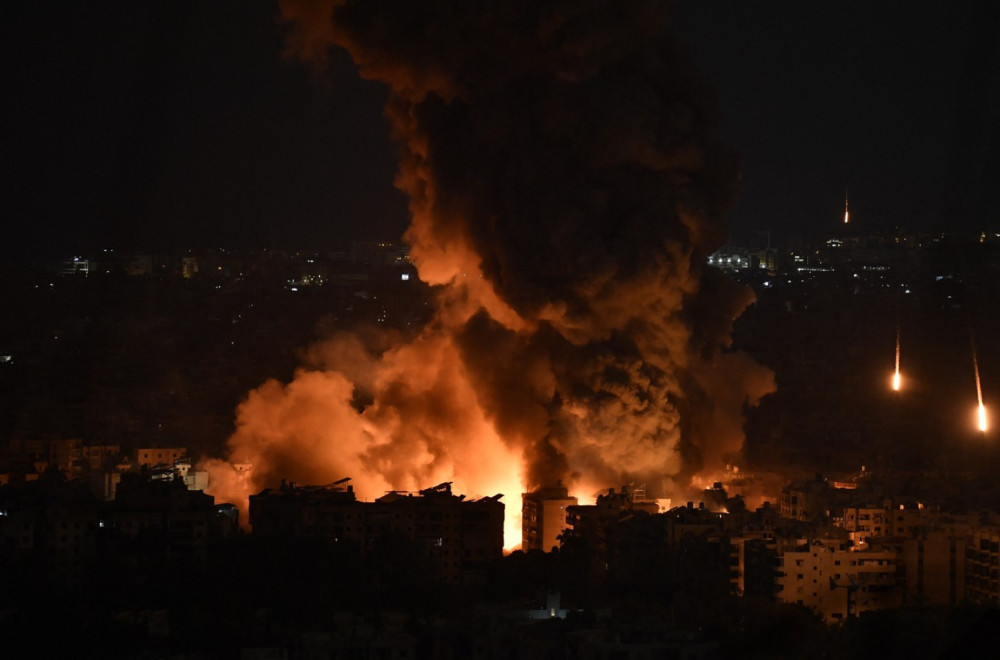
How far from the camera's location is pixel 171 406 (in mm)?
39844

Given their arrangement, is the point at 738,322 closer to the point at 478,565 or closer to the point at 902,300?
the point at 902,300

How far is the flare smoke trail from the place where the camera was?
25.0 metres

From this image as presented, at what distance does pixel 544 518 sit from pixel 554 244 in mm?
3319

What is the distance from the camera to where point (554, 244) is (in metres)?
25.1

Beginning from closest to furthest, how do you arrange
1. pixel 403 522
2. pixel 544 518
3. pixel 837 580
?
pixel 837 580 < pixel 403 522 < pixel 544 518

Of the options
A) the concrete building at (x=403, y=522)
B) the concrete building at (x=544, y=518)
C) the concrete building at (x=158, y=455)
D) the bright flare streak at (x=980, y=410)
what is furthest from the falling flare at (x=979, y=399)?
the concrete building at (x=403, y=522)

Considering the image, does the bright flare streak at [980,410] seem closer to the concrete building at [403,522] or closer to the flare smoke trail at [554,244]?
the flare smoke trail at [554,244]

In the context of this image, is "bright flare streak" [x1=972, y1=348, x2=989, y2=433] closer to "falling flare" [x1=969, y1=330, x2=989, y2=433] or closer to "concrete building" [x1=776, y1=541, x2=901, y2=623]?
"falling flare" [x1=969, y1=330, x2=989, y2=433]

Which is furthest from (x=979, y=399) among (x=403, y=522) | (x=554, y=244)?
(x=403, y=522)

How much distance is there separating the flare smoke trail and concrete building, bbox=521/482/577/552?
85cm

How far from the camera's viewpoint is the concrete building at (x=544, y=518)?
24000 millimetres

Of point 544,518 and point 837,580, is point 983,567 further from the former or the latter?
point 544,518

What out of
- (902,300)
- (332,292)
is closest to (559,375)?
(902,300)

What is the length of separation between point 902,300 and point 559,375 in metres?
23.6
